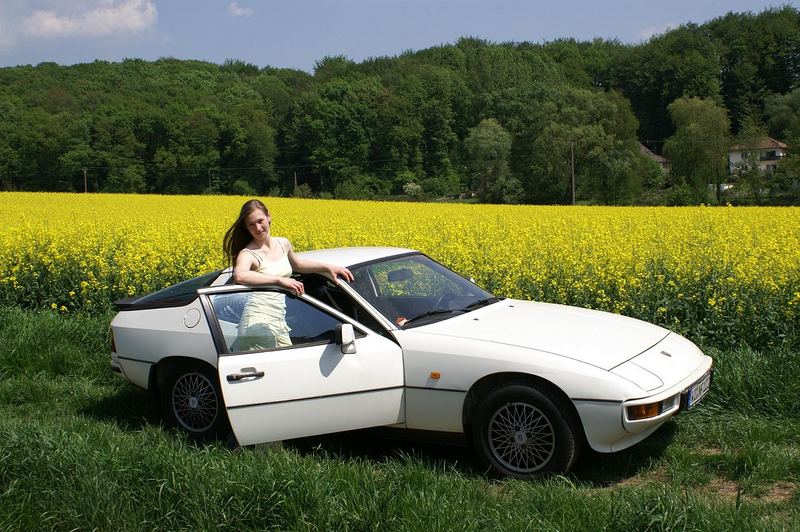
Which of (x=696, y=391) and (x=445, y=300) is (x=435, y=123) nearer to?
(x=445, y=300)

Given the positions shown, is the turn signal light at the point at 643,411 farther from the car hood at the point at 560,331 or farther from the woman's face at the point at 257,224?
the woman's face at the point at 257,224

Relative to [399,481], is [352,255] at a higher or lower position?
higher

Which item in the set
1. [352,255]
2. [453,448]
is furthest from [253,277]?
[453,448]

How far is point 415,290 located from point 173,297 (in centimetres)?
174

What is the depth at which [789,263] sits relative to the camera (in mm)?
7930

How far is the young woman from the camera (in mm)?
4863

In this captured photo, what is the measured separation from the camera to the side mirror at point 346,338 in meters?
4.54

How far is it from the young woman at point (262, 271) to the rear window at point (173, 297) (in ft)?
1.27

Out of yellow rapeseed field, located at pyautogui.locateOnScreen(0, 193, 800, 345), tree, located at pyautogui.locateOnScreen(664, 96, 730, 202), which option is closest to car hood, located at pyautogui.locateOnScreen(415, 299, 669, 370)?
yellow rapeseed field, located at pyautogui.locateOnScreen(0, 193, 800, 345)

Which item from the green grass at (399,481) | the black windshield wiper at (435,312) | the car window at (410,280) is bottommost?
the green grass at (399,481)

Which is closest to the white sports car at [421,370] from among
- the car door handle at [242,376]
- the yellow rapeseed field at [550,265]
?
the car door handle at [242,376]

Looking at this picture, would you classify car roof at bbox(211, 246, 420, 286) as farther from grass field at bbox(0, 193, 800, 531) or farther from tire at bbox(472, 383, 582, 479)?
tire at bbox(472, 383, 582, 479)

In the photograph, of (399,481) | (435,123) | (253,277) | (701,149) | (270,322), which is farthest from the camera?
(435,123)

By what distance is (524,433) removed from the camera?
4312 mm
